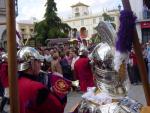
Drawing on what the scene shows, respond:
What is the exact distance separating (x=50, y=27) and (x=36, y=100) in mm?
48549

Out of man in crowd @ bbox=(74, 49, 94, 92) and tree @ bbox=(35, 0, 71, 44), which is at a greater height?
tree @ bbox=(35, 0, 71, 44)

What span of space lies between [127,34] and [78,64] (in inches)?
279

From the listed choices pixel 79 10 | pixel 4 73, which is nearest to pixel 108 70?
pixel 4 73

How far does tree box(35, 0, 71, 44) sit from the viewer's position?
49947 millimetres

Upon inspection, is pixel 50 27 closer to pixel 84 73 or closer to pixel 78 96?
pixel 78 96

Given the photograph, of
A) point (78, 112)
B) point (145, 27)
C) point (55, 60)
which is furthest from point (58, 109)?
point (145, 27)

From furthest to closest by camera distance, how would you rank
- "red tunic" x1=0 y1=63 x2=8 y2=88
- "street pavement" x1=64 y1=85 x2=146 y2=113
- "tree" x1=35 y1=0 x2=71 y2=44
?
"tree" x1=35 y1=0 x2=71 y2=44 < "street pavement" x1=64 y1=85 x2=146 y2=113 < "red tunic" x1=0 y1=63 x2=8 y2=88

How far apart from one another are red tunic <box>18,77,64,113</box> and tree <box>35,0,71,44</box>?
44899mm

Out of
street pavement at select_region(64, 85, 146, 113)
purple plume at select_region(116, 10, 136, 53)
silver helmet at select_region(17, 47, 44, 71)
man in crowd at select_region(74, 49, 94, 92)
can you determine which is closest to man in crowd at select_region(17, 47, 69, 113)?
silver helmet at select_region(17, 47, 44, 71)

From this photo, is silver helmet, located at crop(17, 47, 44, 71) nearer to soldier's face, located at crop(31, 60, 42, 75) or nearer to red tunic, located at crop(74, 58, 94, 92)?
soldier's face, located at crop(31, 60, 42, 75)

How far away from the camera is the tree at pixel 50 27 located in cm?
4995

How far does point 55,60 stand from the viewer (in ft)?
39.5

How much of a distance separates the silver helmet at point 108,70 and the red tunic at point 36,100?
1.32 ft

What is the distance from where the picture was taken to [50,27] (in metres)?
51.8
